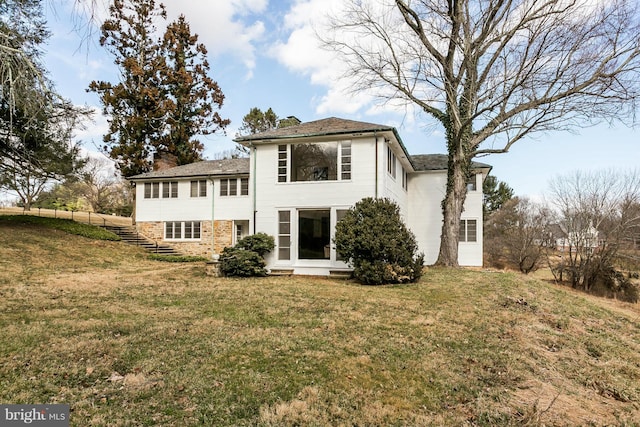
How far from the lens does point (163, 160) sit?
25.7m

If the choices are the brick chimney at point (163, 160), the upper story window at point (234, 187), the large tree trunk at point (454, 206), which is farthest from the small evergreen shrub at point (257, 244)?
the brick chimney at point (163, 160)

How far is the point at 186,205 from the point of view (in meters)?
20.7

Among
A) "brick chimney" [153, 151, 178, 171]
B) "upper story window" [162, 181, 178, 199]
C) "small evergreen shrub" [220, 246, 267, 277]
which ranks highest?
"brick chimney" [153, 151, 178, 171]

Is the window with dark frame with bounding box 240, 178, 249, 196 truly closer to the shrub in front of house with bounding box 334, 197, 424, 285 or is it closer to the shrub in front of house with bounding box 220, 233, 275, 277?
the shrub in front of house with bounding box 220, 233, 275, 277

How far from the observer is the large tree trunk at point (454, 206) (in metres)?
15.5

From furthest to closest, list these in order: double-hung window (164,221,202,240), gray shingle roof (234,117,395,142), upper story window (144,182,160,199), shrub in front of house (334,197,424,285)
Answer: upper story window (144,182,160,199) → double-hung window (164,221,202,240) → gray shingle roof (234,117,395,142) → shrub in front of house (334,197,424,285)

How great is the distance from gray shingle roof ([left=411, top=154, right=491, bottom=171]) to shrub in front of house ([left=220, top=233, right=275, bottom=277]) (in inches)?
366

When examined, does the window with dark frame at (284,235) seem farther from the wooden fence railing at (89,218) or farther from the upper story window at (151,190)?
the wooden fence railing at (89,218)

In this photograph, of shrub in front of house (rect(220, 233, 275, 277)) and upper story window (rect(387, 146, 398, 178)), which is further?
upper story window (rect(387, 146, 398, 178))

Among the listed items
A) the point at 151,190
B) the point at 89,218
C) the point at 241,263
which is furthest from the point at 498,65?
the point at 89,218

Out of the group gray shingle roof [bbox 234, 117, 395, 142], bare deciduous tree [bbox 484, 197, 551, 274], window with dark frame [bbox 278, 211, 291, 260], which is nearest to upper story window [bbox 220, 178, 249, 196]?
gray shingle roof [bbox 234, 117, 395, 142]

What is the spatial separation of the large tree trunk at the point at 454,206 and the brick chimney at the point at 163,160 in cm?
1897

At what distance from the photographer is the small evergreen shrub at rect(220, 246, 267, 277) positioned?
1203 cm

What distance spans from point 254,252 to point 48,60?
9.11m
